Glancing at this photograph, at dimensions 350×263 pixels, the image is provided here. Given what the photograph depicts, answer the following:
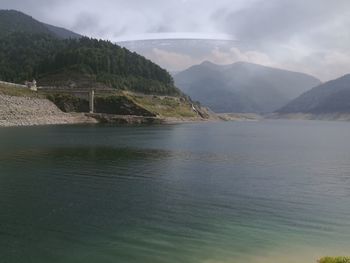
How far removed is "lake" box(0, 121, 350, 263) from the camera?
945 inches

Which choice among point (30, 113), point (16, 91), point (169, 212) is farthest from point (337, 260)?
point (16, 91)

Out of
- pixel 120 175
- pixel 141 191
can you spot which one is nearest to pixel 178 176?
pixel 120 175

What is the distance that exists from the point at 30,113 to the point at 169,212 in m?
148

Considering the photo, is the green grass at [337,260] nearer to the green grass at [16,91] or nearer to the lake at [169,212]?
the lake at [169,212]

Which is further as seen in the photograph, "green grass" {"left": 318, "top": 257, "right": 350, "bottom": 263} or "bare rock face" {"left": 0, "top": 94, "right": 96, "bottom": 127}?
"bare rock face" {"left": 0, "top": 94, "right": 96, "bottom": 127}

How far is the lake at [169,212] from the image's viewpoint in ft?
78.7

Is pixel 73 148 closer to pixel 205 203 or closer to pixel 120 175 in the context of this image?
pixel 120 175

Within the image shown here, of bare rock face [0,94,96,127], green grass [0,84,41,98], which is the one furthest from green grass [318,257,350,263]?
green grass [0,84,41,98]

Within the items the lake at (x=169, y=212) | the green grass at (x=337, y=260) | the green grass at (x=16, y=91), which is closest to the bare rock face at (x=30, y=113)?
the green grass at (x=16, y=91)

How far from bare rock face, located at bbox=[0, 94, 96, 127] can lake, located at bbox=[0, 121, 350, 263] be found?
100515mm

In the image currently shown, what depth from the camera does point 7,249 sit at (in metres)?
23.6

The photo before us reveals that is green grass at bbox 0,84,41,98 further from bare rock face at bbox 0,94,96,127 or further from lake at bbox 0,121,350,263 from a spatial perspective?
lake at bbox 0,121,350,263

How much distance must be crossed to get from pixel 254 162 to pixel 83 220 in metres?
41.4

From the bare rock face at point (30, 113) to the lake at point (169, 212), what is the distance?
330ft
